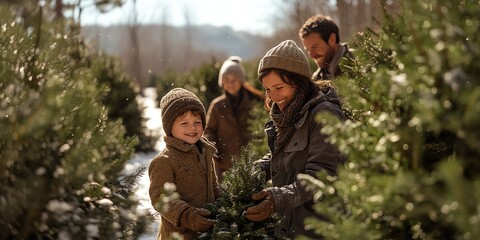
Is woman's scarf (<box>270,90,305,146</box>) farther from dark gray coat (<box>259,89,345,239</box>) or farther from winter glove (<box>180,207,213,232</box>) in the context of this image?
winter glove (<box>180,207,213,232</box>)

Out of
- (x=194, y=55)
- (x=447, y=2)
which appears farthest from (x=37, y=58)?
(x=194, y=55)

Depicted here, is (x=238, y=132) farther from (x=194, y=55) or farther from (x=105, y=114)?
(x=194, y=55)

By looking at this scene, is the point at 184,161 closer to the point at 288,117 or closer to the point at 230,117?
the point at 288,117

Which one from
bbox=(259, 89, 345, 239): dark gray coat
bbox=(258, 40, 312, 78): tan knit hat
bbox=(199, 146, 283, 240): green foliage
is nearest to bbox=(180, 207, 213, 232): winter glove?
bbox=(199, 146, 283, 240): green foliage

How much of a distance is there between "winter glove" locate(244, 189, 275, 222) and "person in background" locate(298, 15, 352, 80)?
2248 mm

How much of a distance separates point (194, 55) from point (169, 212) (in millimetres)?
100780

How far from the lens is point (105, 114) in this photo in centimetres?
265

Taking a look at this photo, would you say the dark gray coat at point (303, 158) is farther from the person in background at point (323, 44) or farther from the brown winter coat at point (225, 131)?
the brown winter coat at point (225, 131)

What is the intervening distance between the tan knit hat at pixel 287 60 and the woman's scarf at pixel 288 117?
14 centimetres

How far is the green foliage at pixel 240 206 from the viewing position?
2.81 m

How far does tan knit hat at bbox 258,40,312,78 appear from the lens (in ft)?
11.0

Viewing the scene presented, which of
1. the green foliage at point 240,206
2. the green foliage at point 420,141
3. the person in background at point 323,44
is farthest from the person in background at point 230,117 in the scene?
the green foliage at point 420,141

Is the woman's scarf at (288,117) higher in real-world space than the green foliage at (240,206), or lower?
higher

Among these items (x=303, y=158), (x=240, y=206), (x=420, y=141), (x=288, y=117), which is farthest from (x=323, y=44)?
(x=420, y=141)
